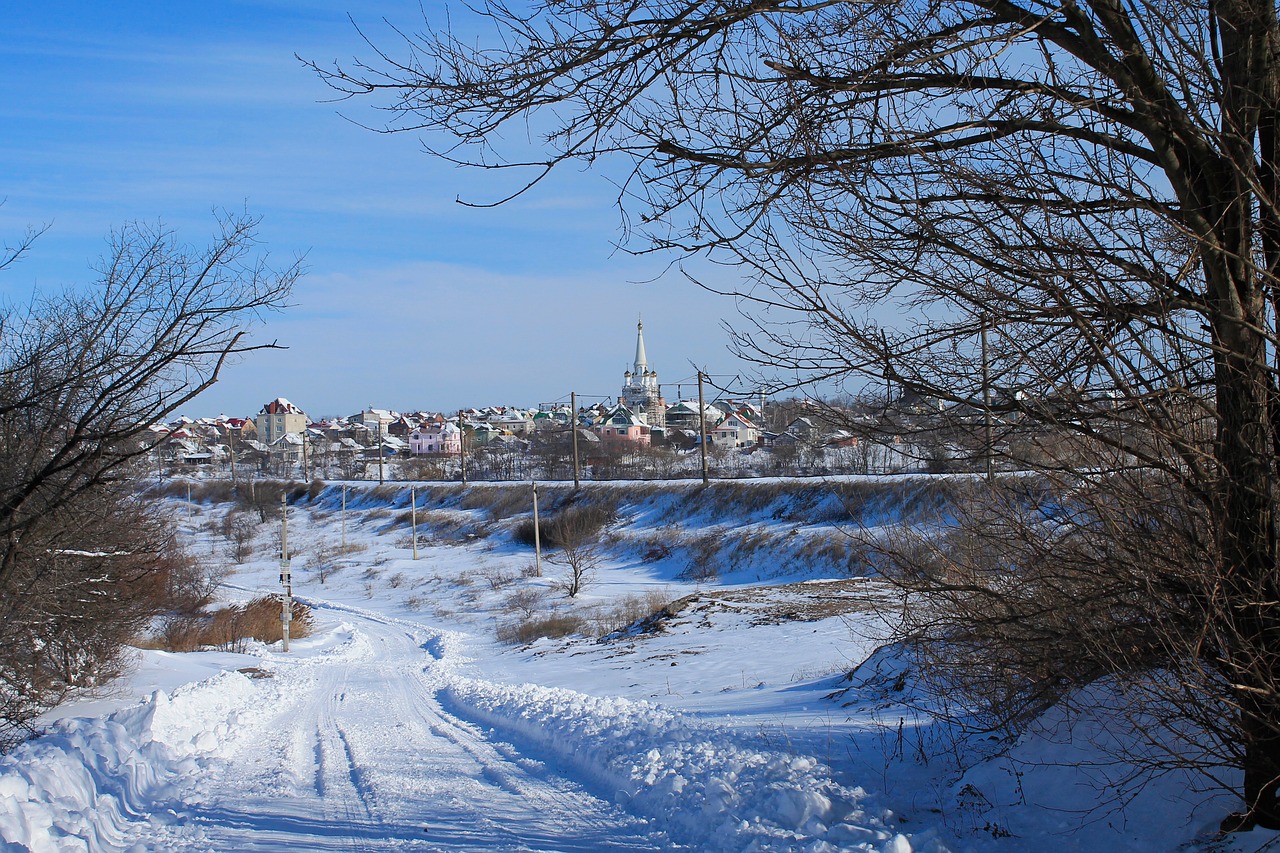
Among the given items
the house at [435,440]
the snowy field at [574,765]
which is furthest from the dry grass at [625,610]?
the house at [435,440]

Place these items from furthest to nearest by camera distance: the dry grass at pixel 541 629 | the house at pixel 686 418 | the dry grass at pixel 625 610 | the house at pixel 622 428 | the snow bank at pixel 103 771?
the house at pixel 622 428 < the house at pixel 686 418 < the dry grass at pixel 541 629 < the dry grass at pixel 625 610 < the snow bank at pixel 103 771

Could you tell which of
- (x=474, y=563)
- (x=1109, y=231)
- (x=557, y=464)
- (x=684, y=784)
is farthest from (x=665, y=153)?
(x=557, y=464)

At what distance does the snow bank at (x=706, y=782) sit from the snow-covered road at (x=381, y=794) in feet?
1.01

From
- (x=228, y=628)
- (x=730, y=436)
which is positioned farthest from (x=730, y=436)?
(x=228, y=628)

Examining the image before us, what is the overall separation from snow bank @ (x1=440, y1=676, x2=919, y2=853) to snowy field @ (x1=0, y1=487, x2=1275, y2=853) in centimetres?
2

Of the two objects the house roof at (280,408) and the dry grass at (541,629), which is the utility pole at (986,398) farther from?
the house roof at (280,408)

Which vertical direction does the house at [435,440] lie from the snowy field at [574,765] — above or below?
above

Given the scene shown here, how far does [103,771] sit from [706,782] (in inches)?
246

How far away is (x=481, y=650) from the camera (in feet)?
89.9

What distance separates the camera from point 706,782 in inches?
275

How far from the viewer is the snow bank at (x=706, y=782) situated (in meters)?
5.64

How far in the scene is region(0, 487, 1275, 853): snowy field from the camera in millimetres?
5422

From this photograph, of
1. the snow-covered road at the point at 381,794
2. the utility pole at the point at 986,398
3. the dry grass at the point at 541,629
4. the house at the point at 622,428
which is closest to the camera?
the utility pole at the point at 986,398

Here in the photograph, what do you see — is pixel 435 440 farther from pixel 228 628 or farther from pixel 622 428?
pixel 228 628
